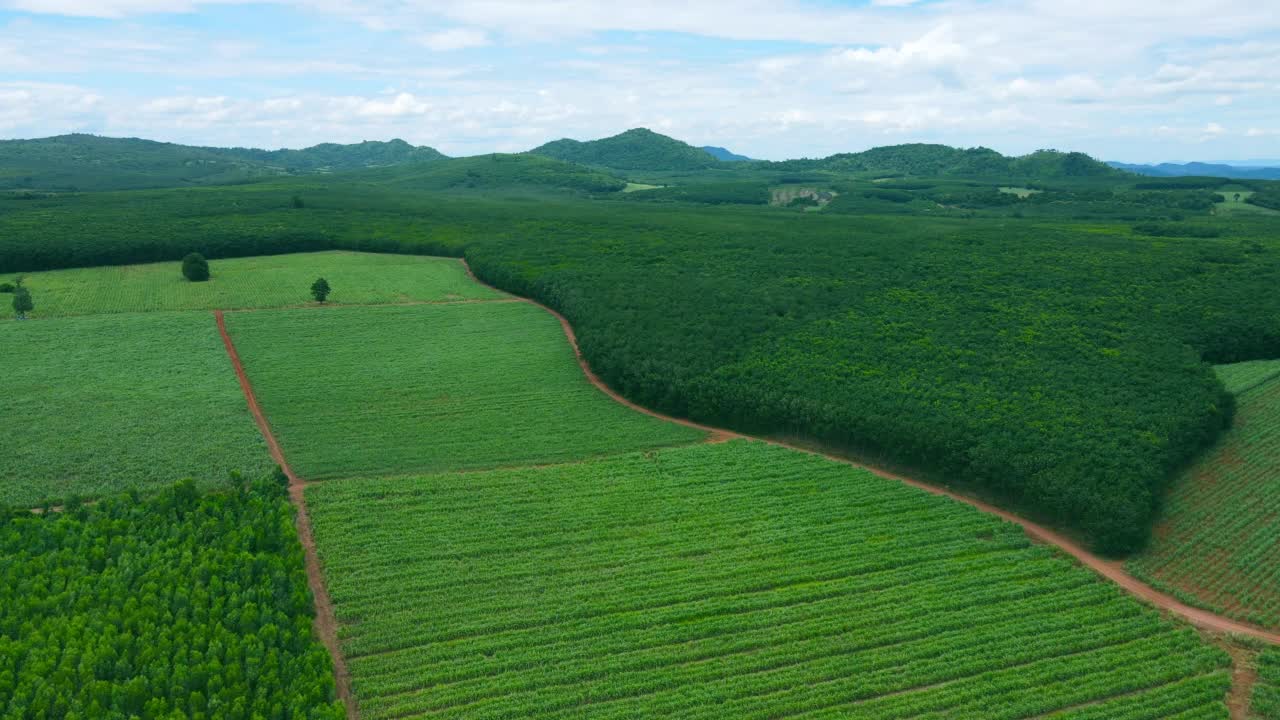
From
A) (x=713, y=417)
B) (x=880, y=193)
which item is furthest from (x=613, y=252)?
(x=880, y=193)

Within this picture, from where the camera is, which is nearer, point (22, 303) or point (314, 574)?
point (314, 574)

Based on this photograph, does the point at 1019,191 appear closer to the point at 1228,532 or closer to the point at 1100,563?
the point at 1228,532

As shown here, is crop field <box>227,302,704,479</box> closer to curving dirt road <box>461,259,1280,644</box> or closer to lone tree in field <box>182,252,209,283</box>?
curving dirt road <box>461,259,1280,644</box>

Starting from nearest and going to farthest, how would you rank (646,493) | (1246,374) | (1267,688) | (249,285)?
1. (1267,688)
2. (646,493)
3. (1246,374)
4. (249,285)

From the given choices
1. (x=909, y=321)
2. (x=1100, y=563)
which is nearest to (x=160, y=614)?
(x=1100, y=563)

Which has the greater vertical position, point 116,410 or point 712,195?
point 712,195

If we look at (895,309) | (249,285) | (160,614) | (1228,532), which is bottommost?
(1228,532)

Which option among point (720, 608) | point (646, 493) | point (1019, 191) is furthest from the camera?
point (1019, 191)
